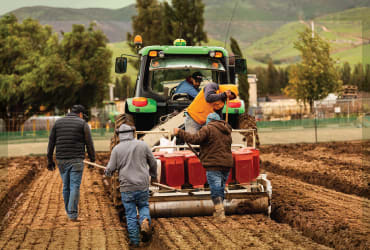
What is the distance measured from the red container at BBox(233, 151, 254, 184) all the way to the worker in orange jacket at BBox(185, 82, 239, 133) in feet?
2.32

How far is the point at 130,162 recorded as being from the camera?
287 inches

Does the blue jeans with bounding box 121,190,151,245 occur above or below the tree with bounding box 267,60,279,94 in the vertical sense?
below

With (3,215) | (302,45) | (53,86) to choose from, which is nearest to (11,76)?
(53,86)

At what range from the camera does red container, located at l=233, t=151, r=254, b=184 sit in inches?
339

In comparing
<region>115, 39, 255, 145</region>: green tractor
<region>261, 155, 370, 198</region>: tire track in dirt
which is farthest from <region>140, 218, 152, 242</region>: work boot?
<region>261, 155, 370, 198</region>: tire track in dirt

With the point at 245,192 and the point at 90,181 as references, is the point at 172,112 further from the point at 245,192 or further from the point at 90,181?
the point at 90,181

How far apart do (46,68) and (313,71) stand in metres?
20.7

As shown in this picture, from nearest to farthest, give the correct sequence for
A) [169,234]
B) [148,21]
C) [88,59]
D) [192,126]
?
[169,234]
[192,126]
[148,21]
[88,59]

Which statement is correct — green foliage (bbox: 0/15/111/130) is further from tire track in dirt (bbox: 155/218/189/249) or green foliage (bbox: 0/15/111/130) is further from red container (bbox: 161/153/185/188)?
tire track in dirt (bbox: 155/218/189/249)

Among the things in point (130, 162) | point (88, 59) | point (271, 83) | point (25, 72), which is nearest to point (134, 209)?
point (130, 162)

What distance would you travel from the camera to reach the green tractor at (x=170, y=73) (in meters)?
10.8

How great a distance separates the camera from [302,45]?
4362 centimetres

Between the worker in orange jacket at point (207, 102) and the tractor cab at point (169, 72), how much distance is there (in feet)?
6.28

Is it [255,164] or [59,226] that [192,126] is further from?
[59,226]
